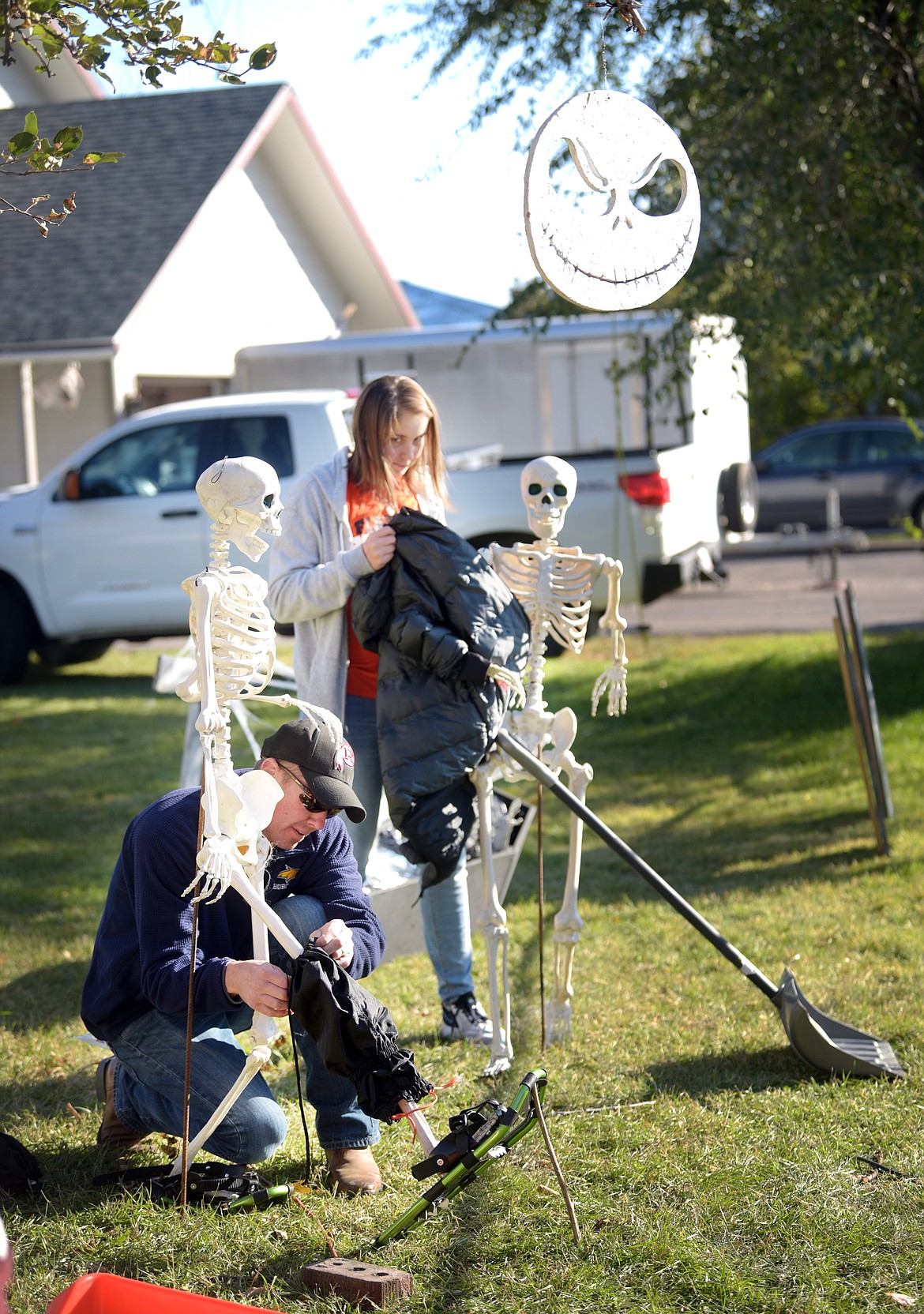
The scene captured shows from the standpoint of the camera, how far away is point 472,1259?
119 inches

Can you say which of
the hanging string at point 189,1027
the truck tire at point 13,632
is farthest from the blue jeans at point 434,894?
the truck tire at point 13,632

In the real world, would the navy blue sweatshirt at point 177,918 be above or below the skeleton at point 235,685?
below

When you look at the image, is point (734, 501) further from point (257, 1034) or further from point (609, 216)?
point (257, 1034)

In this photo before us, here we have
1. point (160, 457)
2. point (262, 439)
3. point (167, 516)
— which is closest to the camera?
point (262, 439)

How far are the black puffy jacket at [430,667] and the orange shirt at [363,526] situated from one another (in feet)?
0.62

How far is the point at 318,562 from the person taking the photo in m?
4.15

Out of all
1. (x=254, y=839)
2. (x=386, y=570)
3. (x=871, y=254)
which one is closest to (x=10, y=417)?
(x=871, y=254)

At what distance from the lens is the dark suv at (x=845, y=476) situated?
18453 mm

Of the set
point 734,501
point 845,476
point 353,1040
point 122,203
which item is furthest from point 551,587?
point 845,476

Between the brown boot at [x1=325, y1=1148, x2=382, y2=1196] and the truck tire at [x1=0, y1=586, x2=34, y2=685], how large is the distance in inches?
321

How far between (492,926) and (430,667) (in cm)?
79

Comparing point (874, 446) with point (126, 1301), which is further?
point (874, 446)

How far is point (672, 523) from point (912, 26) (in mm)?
3911

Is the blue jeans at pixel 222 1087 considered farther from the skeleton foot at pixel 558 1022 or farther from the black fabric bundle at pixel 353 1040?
the skeleton foot at pixel 558 1022
